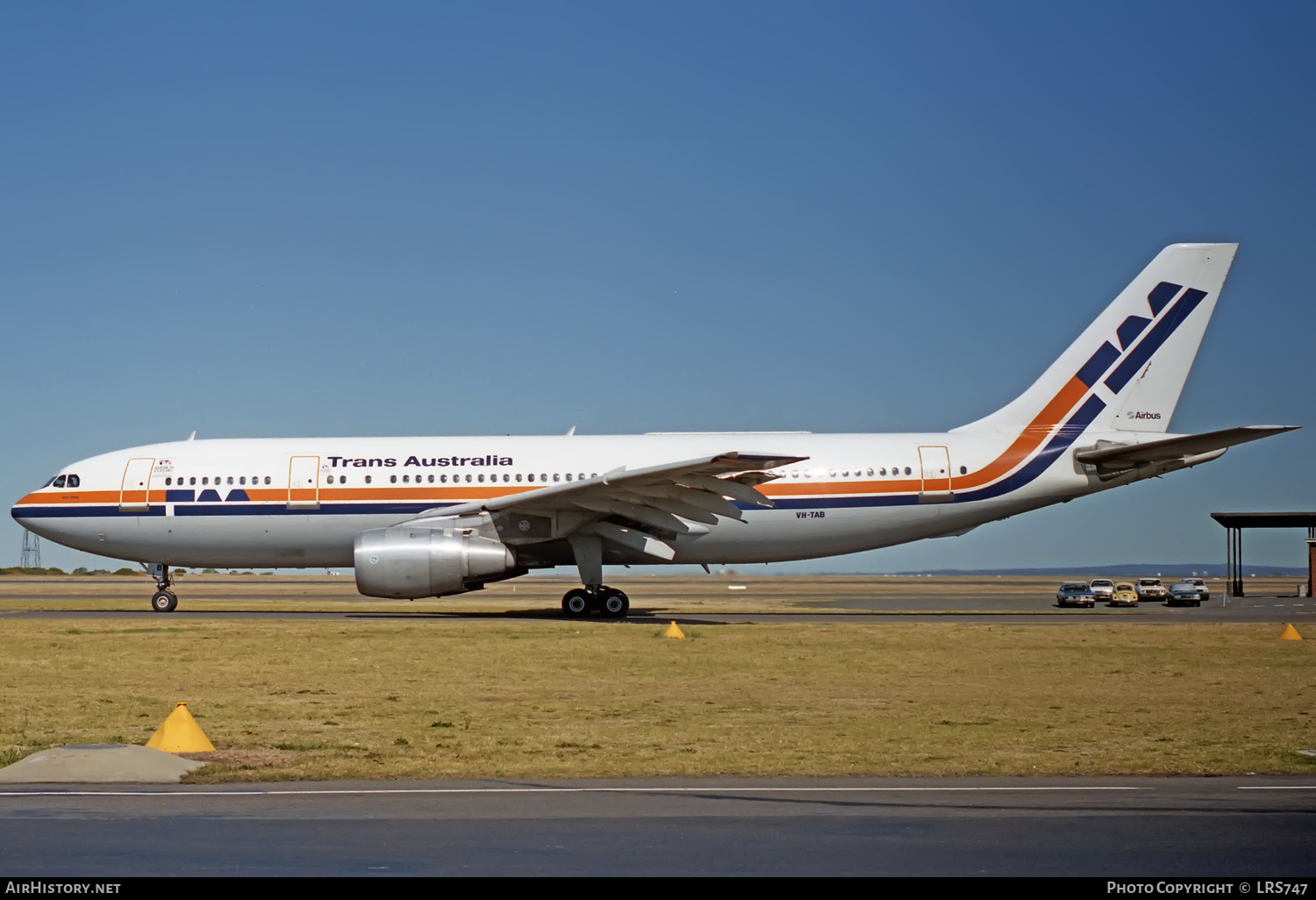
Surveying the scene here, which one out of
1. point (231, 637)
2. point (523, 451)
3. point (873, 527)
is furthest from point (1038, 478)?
point (231, 637)

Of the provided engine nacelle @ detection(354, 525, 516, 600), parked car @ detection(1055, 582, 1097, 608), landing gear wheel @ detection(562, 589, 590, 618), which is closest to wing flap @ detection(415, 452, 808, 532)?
engine nacelle @ detection(354, 525, 516, 600)

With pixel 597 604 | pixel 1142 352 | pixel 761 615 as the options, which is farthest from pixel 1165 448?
pixel 597 604

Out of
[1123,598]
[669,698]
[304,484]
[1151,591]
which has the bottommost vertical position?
[1151,591]

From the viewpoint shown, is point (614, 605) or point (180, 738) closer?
point (180, 738)

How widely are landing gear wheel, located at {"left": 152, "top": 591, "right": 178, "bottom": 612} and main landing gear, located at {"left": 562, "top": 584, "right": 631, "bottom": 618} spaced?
9945mm

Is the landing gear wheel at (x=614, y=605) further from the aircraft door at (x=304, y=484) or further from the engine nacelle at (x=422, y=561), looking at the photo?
the aircraft door at (x=304, y=484)

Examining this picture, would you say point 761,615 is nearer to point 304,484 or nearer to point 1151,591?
point 304,484

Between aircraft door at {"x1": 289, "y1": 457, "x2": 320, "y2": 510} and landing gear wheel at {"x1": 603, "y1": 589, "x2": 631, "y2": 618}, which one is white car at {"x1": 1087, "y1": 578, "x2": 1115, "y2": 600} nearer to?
landing gear wheel at {"x1": 603, "y1": 589, "x2": 631, "y2": 618}

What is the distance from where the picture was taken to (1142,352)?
100 feet

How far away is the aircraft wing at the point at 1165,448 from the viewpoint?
1040 inches

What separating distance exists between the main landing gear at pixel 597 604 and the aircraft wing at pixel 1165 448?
1116 centimetres

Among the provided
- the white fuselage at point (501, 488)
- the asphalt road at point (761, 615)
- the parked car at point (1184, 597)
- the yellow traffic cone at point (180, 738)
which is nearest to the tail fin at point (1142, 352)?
the white fuselage at point (501, 488)

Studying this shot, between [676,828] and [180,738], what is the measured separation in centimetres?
521
